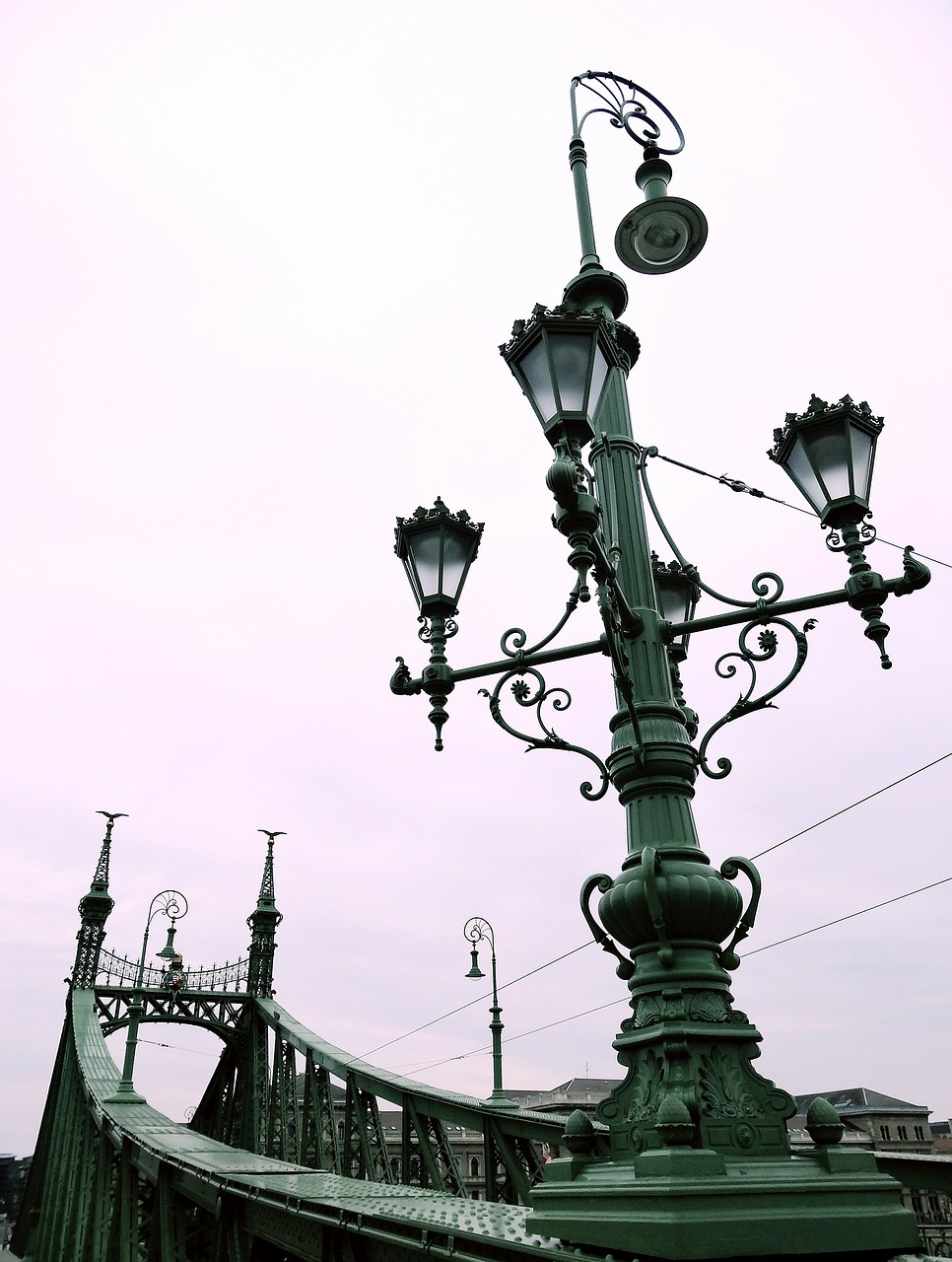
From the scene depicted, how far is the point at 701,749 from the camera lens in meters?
3.74

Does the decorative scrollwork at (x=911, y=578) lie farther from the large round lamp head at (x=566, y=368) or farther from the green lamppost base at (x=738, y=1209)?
the green lamppost base at (x=738, y=1209)

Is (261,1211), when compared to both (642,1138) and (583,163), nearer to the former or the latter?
(642,1138)

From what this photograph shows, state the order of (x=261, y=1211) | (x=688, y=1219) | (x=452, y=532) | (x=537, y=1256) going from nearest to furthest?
(x=688, y=1219) < (x=537, y=1256) < (x=261, y=1211) < (x=452, y=532)

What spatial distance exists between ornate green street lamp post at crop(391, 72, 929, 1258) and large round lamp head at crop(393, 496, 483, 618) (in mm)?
16

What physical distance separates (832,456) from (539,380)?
149 cm

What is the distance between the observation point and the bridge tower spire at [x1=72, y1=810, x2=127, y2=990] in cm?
2225

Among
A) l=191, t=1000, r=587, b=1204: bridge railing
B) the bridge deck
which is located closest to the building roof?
l=191, t=1000, r=587, b=1204: bridge railing

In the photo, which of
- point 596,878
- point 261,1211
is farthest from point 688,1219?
point 261,1211

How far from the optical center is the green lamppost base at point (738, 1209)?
2.13m

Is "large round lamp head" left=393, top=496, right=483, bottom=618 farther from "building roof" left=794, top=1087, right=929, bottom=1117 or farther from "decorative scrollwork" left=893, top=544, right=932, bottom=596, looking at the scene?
"building roof" left=794, top=1087, right=929, bottom=1117

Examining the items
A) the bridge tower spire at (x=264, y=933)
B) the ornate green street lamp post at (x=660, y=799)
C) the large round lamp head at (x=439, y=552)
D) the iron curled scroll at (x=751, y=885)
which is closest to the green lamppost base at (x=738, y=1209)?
the ornate green street lamp post at (x=660, y=799)

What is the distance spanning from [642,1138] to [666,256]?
4.59 m

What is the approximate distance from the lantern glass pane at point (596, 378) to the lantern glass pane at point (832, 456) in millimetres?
1156

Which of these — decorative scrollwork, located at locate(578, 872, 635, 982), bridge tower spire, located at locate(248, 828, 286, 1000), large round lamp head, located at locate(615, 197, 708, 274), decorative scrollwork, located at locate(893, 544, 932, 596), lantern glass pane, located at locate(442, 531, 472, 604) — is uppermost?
bridge tower spire, located at locate(248, 828, 286, 1000)
